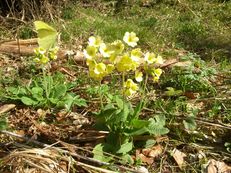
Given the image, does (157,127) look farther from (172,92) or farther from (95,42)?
(95,42)

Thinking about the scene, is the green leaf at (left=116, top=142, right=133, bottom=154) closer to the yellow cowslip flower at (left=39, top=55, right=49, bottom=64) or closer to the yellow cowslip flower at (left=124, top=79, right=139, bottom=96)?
the yellow cowslip flower at (left=124, top=79, right=139, bottom=96)

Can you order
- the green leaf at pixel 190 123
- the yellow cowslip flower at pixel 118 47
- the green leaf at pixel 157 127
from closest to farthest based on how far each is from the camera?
the yellow cowslip flower at pixel 118 47
the green leaf at pixel 157 127
the green leaf at pixel 190 123

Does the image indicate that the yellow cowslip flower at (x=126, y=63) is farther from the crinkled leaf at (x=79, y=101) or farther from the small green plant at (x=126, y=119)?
the crinkled leaf at (x=79, y=101)

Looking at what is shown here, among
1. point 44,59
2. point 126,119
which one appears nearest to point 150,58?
point 126,119

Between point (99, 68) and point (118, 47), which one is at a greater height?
point (118, 47)

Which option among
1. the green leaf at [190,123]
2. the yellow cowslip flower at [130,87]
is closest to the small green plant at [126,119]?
the yellow cowslip flower at [130,87]

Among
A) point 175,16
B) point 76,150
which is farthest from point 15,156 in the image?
point 175,16

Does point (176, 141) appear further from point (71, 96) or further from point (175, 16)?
point (175, 16)
